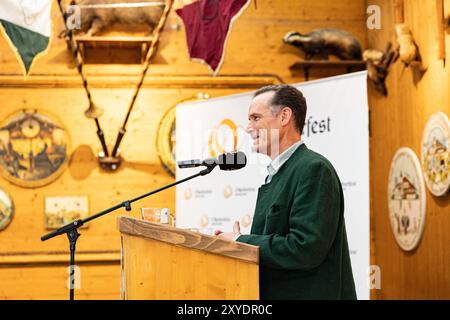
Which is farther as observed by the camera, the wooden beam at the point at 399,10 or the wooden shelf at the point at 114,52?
the wooden shelf at the point at 114,52

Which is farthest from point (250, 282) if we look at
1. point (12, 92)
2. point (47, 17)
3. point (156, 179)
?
point (12, 92)

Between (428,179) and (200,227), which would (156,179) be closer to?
(200,227)

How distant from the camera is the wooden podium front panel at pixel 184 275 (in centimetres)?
187

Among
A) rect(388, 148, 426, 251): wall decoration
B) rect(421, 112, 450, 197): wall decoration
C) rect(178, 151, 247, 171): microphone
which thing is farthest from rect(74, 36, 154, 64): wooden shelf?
rect(178, 151, 247, 171): microphone

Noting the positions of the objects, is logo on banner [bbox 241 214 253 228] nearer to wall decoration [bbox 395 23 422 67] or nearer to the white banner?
the white banner

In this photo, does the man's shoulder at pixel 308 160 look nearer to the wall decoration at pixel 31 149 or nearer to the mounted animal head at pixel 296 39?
the mounted animal head at pixel 296 39

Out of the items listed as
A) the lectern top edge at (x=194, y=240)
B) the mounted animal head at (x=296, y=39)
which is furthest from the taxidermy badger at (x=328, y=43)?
the lectern top edge at (x=194, y=240)

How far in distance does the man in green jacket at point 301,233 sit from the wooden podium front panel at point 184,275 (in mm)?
179

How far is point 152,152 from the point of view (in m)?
5.67

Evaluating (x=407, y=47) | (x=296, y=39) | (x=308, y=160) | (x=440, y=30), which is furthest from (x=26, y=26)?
(x=308, y=160)

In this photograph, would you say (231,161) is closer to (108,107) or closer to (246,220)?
(246,220)

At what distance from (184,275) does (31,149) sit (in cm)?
387

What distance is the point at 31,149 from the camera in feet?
18.1

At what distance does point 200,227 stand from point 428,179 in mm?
1578
